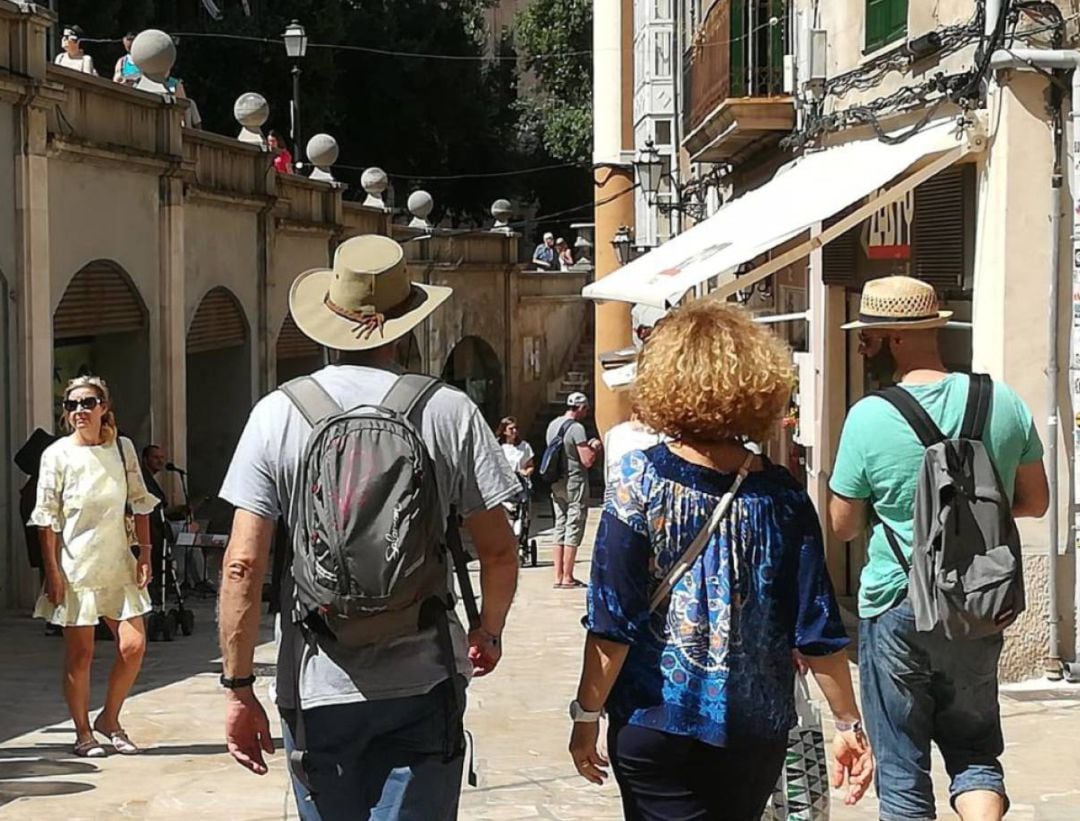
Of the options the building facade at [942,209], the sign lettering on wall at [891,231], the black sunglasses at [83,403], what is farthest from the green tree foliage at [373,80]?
the black sunglasses at [83,403]

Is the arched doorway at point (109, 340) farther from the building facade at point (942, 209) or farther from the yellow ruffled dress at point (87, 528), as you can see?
the yellow ruffled dress at point (87, 528)

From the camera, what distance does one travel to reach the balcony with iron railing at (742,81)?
16.5 metres

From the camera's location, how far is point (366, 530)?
4.23 metres

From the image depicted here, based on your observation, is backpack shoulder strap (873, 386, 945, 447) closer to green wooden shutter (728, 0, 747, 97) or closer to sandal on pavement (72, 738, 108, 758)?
sandal on pavement (72, 738, 108, 758)

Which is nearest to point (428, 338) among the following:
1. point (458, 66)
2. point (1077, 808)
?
point (458, 66)

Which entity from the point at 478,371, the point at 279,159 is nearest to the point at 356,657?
the point at 279,159

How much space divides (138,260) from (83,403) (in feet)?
34.3

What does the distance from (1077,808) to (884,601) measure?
8.73 ft

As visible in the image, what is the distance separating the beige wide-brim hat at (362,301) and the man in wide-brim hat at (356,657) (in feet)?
0.06

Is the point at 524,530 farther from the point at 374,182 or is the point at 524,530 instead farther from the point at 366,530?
the point at 366,530

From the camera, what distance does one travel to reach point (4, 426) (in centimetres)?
1546

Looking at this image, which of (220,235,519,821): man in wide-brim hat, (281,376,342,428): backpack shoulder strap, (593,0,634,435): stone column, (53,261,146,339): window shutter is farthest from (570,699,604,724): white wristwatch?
(593,0,634,435): stone column

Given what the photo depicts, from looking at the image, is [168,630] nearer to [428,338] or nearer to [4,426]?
[4,426]

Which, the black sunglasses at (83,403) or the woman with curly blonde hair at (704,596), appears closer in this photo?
the woman with curly blonde hair at (704,596)
